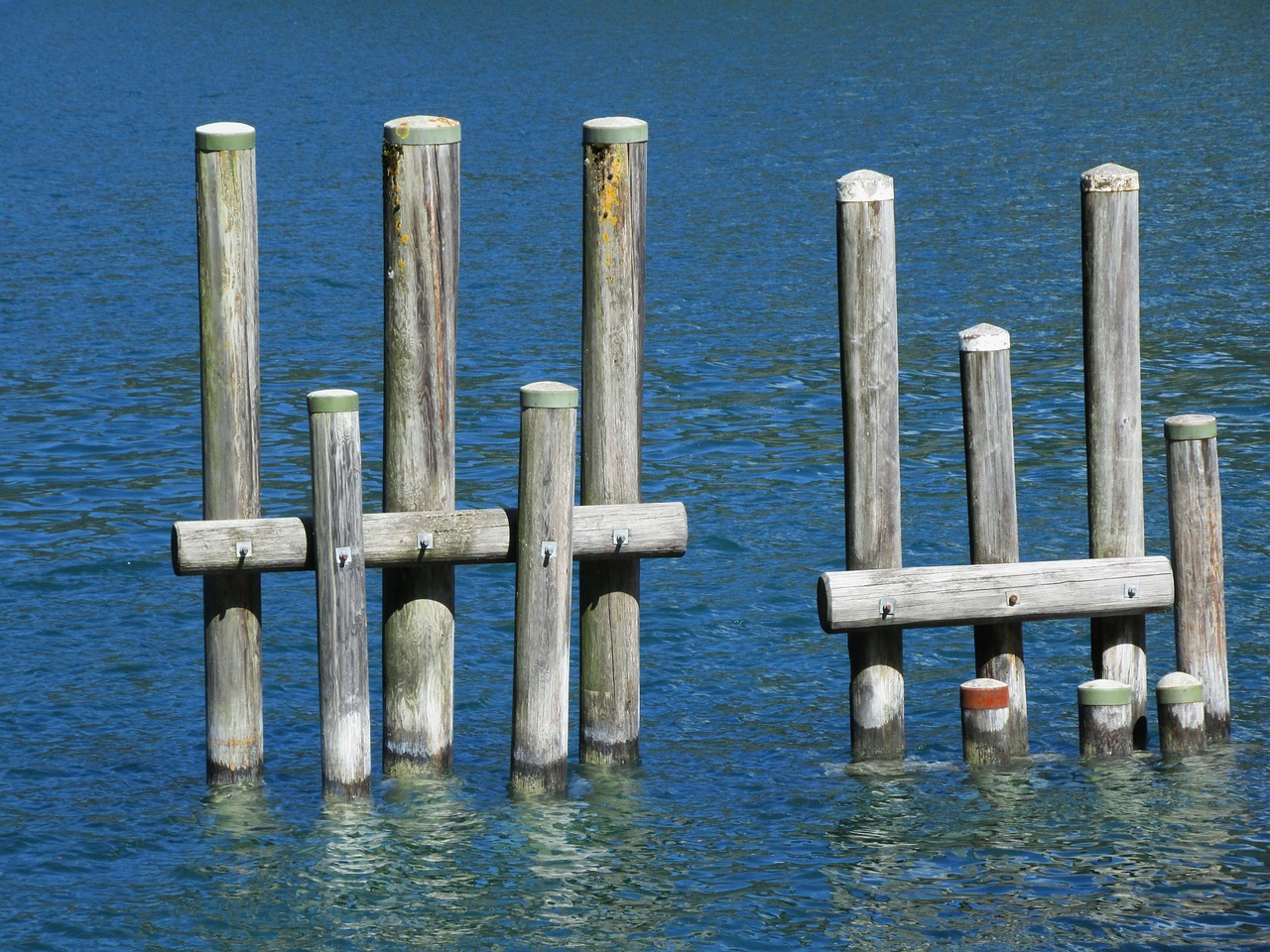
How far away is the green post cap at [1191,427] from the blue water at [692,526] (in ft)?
4.87

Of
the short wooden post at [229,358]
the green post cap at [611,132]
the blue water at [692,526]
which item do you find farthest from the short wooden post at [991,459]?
the short wooden post at [229,358]

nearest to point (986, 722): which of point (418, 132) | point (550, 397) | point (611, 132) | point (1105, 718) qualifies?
point (1105, 718)

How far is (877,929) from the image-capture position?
24.3 feet

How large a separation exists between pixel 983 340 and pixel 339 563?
284 centimetres

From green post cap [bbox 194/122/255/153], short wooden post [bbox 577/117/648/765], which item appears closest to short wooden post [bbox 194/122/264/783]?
green post cap [bbox 194/122/255/153]

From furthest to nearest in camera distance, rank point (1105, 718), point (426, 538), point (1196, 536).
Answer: point (1105, 718), point (1196, 536), point (426, 538)

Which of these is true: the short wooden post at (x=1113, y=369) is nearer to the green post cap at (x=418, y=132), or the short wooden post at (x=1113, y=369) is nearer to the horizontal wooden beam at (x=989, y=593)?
the horizontal wooden beam at (x=989, y=593)

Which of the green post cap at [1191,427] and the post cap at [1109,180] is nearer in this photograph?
the post cap at [1109,180]

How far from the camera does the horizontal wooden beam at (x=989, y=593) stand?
8.09m

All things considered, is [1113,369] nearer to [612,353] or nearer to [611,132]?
[612,353]

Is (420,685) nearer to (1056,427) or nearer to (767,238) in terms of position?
(1056,427)

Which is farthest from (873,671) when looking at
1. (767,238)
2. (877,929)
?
(767,238)

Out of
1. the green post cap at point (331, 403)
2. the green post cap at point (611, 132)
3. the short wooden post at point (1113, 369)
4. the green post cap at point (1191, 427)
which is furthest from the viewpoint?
the green post cap at point (1191, 427)

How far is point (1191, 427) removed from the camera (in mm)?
8344
